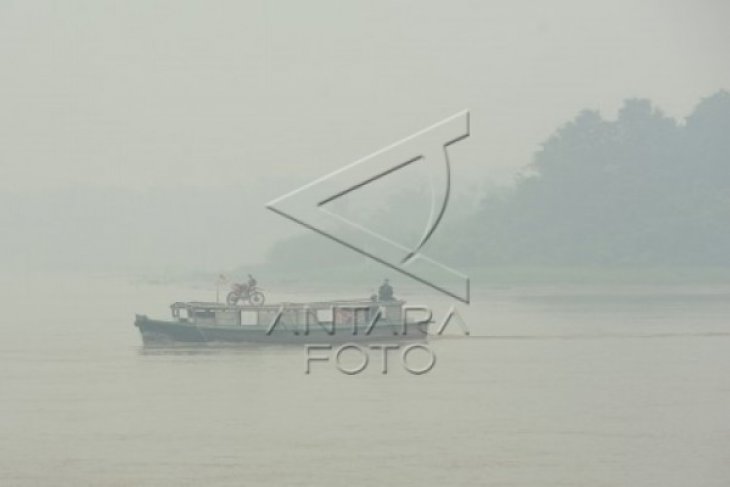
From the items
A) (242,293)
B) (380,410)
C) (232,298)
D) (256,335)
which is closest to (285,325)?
(256,335)

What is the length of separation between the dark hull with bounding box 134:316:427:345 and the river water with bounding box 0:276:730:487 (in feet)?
1.08

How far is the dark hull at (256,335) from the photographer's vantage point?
2086 cm

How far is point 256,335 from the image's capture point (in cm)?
2108

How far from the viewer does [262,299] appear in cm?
2320

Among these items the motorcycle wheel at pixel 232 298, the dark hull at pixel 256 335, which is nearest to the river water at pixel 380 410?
the dark hull at pixel 256 335

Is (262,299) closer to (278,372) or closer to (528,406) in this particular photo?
(278,372)

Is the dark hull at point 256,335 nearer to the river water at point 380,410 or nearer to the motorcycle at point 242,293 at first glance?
the river water at point 380,410

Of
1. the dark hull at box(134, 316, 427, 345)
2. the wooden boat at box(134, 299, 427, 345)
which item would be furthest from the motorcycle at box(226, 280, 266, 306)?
A: the dark hull at box(134, 316, 427, 345)

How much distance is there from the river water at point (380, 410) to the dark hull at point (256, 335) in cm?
33

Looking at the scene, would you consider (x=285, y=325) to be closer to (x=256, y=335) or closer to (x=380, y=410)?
(x=256, y=335)

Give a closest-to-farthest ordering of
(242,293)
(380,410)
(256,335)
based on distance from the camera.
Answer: (380,410)
(256,335)
(242,293)

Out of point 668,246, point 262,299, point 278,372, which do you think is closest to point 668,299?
point 668,246

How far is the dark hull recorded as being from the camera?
2086 centimetres

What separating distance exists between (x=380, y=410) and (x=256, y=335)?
19.0ft
